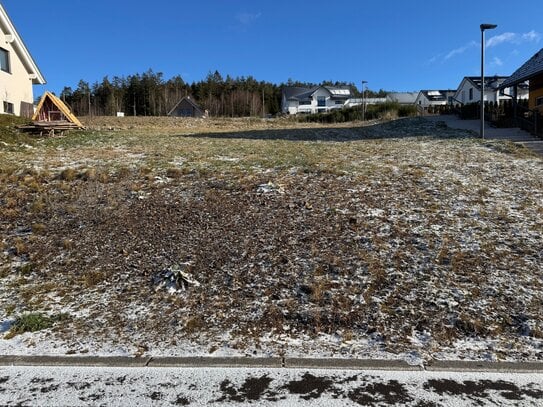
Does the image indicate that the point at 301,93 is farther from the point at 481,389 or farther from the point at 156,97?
the point at 481,389

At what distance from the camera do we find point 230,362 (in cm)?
368

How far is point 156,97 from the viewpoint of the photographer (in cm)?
6328

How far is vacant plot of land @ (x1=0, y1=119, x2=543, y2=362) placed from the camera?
412 cm

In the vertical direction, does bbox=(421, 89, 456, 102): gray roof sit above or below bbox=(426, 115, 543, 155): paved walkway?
above

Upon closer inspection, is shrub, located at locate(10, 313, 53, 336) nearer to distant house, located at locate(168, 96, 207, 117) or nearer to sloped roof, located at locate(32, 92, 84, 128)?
sloped roof, located at locate(32, 92, 84, 128)

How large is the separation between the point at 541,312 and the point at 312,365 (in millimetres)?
2635

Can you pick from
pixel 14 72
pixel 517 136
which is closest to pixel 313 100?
pixel 14 72

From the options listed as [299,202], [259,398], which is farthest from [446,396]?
[299,202]

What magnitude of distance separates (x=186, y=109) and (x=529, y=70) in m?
44.6

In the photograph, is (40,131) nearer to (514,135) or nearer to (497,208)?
(497,208)

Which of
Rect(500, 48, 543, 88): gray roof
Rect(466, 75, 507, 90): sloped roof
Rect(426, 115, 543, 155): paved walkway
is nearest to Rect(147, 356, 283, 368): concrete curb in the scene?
Rect(426, 115, 543, 155): paved walkway

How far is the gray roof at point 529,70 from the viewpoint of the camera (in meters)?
20.5

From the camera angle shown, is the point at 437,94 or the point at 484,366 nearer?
the point at 484,366

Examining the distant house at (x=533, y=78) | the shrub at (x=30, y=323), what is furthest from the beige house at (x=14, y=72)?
the distant house at (x=533, y=78)
